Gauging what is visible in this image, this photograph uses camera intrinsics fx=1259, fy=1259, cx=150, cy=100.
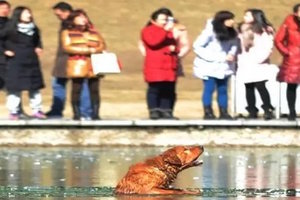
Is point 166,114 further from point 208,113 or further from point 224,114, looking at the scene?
point 224,114

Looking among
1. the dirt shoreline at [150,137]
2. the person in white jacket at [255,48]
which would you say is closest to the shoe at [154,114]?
the dirt shoreline at [150,137]

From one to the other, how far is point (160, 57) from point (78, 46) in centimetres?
119

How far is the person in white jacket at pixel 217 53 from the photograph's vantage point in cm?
1844

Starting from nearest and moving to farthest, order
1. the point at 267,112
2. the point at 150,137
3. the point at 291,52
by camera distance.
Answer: the point at 150,137 → the point at 291,52 → the point at 267,112

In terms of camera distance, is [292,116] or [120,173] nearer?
[120,173]

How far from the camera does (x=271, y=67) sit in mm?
19188

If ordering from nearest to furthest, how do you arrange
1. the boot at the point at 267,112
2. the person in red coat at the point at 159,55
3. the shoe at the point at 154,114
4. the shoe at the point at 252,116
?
the person in red coat at the point at 159,55 < the shoe at the point at 154,114 < the boot at the point at 267,112 < the shoe at the point at 252,116

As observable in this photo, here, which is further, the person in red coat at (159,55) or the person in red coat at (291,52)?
the person in red coat at (291,52)

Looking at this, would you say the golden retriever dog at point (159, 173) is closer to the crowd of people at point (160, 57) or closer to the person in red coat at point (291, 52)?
the crowd of people at point (160, 57)

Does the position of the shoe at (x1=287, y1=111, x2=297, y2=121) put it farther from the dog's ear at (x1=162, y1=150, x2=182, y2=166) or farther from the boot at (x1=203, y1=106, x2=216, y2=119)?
the dog's ear at (x1=162, y1=150, x2=182, y2=166)

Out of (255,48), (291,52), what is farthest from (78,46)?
(291,52)

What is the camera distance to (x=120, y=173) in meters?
14.4

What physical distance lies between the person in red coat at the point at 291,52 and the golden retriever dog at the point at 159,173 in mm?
6372

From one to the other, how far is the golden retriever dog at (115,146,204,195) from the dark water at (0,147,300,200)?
5.9 inches
